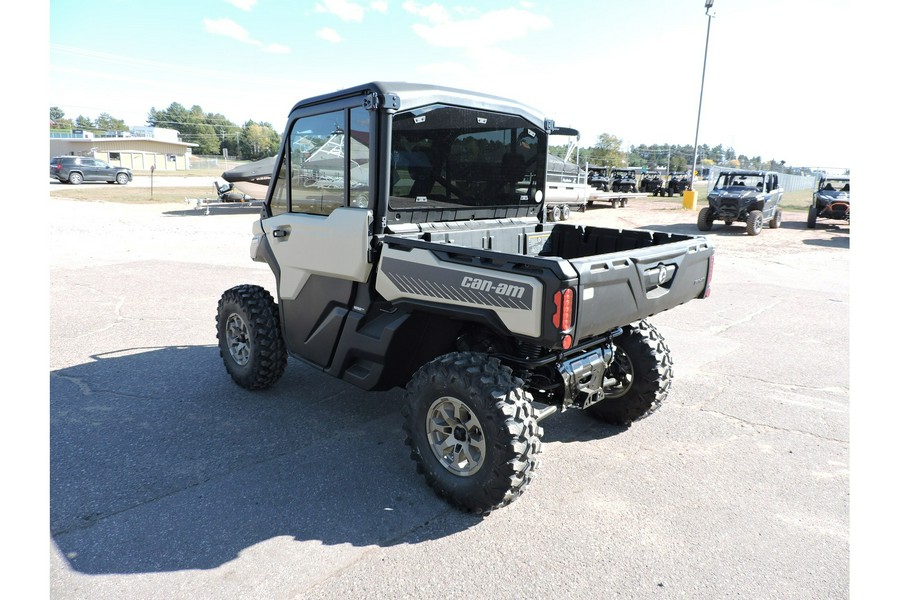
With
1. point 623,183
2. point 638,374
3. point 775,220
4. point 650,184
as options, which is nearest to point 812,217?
point 775,220

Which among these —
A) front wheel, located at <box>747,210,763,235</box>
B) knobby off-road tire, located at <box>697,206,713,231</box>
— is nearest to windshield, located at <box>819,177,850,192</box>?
front wheel, located at <box>747,210,763,235</box>

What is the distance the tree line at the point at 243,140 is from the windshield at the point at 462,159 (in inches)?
2725

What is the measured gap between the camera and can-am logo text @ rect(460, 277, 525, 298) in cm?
304

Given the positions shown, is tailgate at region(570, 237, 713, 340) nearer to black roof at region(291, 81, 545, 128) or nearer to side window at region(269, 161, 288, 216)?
black roof at region(291, 81, 545, 128)

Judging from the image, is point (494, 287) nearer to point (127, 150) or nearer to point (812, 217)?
point (812, 217)

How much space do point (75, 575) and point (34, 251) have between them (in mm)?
1663

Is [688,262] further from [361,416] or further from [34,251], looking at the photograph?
[34,251]

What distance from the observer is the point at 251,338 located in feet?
15.8

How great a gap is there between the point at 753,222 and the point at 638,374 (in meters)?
15.5

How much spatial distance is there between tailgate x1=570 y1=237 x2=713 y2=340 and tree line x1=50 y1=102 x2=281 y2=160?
321 ft

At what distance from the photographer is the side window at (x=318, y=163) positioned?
401 cm

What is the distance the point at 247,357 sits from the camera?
16.5 feet

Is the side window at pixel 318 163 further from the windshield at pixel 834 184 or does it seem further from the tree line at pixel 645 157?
the tree line at pixel 645 157

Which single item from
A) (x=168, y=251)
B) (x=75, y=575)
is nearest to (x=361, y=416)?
(x=75, y=575)
